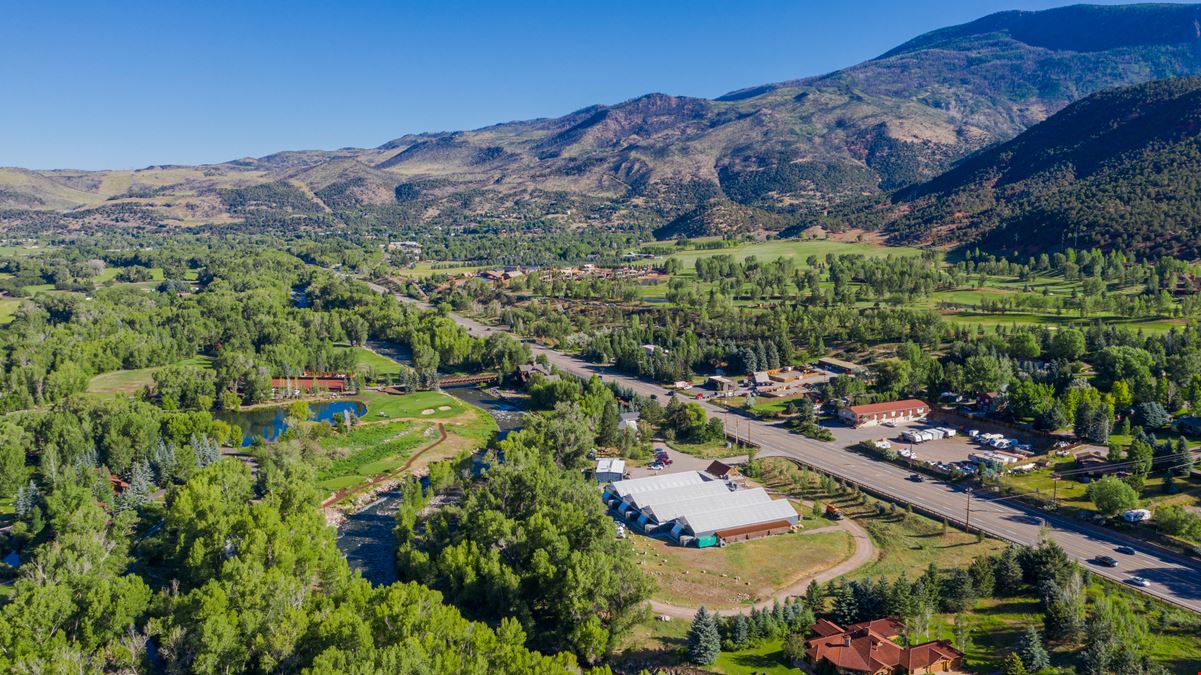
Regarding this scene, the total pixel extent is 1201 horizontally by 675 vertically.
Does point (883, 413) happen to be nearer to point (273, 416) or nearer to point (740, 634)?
point (740, 634)

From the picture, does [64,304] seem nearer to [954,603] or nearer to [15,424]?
[15,424]

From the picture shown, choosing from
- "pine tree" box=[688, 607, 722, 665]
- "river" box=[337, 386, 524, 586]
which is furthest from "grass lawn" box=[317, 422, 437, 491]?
"pine tree" box=[688, 607, 722, 665]

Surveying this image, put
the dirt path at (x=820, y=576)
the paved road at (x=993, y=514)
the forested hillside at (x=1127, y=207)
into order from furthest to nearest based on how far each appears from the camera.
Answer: the forested hillside at (x=1127, y=207) < the paved road at (x=993, y=514) < the dirt path at (x=820, y=576)

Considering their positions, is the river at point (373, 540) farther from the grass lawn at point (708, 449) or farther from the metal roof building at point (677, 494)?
the grass lawn at point (708, 449)

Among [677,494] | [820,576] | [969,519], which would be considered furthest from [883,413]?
[820,576]

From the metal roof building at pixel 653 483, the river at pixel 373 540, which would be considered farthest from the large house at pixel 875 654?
the river at pixel 373 540

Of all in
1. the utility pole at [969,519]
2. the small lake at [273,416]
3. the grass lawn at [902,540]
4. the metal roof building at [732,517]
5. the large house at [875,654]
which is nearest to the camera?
the large house at [875,654]

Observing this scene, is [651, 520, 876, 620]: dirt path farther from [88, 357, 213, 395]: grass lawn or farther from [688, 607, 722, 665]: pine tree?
[88, 357, 213, 395]: grass lawn
